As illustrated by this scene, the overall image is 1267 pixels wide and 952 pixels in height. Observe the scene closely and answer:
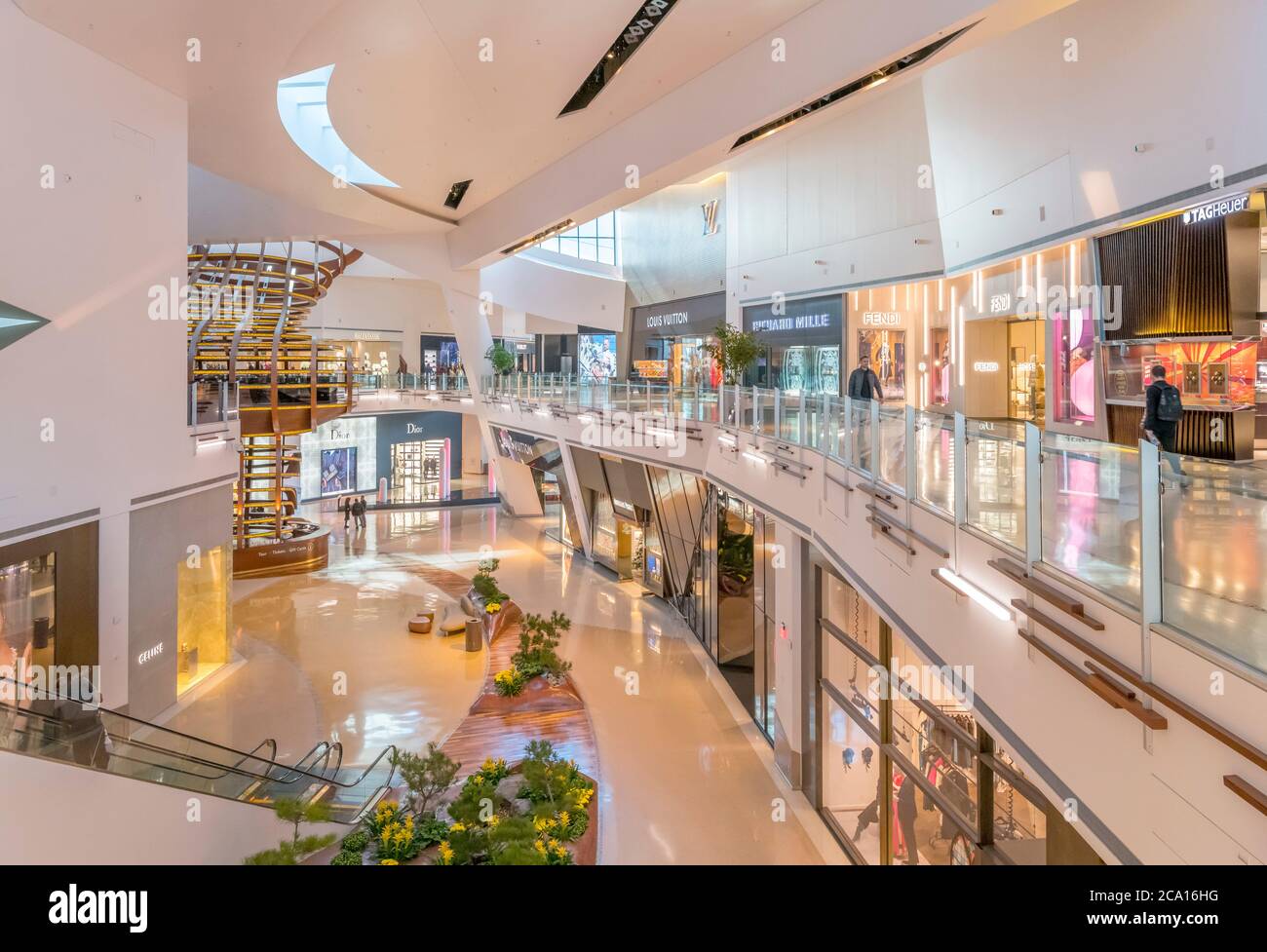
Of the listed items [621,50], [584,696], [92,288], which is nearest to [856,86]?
[621,50]

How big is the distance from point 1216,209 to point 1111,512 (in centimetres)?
785

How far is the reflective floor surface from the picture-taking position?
27.8 feet

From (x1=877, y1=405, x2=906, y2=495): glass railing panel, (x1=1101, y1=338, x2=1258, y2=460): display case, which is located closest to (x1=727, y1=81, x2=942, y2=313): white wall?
(x1=1101, y1=338, x2=1258, y2=460): display case

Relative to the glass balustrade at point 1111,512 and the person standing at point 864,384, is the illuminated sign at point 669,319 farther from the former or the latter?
the glass balustrade at point 1111,512

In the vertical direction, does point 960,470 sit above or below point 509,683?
above

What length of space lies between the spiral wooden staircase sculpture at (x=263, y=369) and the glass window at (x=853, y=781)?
557 inches

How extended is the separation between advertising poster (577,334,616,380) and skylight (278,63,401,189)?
718 inches

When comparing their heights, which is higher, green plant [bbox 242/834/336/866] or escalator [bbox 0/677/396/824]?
escalator [bbox 0/677/396/824]

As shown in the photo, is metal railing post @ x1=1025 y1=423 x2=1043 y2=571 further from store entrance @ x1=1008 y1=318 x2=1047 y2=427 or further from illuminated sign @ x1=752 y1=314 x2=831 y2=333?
illuminated sign @ x1=752 y1=314 x2=831 y2=333

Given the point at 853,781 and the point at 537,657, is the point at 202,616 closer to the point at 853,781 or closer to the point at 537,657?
the point at 537,657

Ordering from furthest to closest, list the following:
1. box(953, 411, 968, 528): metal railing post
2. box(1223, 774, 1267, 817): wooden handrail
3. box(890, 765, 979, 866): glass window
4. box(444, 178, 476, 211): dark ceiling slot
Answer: box(444, 178, 476, 211): dark ceiling slot, box(890, 765, 979, 866): glass window, box(953, 411, 968, 528): metal railing post, box(1223, 774, 1267, 817): wooden handrail

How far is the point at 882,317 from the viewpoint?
61.9ft

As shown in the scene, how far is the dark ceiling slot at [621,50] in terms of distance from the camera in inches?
377
